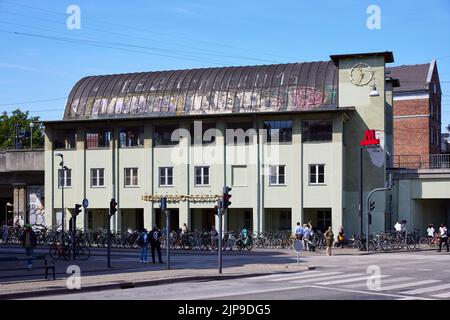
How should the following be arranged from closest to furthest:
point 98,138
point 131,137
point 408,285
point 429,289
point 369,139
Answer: point 429,289, point 408,285, point 369,139, point 131,137, point 98,138

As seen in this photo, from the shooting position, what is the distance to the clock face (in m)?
51.6

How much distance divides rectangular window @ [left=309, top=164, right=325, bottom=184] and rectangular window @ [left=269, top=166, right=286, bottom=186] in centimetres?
190

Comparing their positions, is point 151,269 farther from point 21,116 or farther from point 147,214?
point 21,116

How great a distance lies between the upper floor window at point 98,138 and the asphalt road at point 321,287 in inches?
1210

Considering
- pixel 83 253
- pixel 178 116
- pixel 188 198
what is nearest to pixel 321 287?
pixel 83 253

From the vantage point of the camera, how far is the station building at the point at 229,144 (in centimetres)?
5131

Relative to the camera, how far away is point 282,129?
5228 centimetres

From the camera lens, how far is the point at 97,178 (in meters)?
56.5

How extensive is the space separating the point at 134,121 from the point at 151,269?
28377 mm

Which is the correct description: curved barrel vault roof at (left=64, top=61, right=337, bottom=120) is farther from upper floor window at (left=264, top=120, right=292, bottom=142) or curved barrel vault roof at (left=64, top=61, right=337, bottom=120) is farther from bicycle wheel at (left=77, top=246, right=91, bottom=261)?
bicycle wheel at (left=77, top=246, right=91, bottom=261)

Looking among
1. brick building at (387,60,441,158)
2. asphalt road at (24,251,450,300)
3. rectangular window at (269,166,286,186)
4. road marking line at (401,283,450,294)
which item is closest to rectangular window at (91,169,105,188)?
rectangular window at (269,166,286,186)

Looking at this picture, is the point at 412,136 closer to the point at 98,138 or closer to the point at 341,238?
the point at 341,238

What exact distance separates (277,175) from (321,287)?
100 ft
